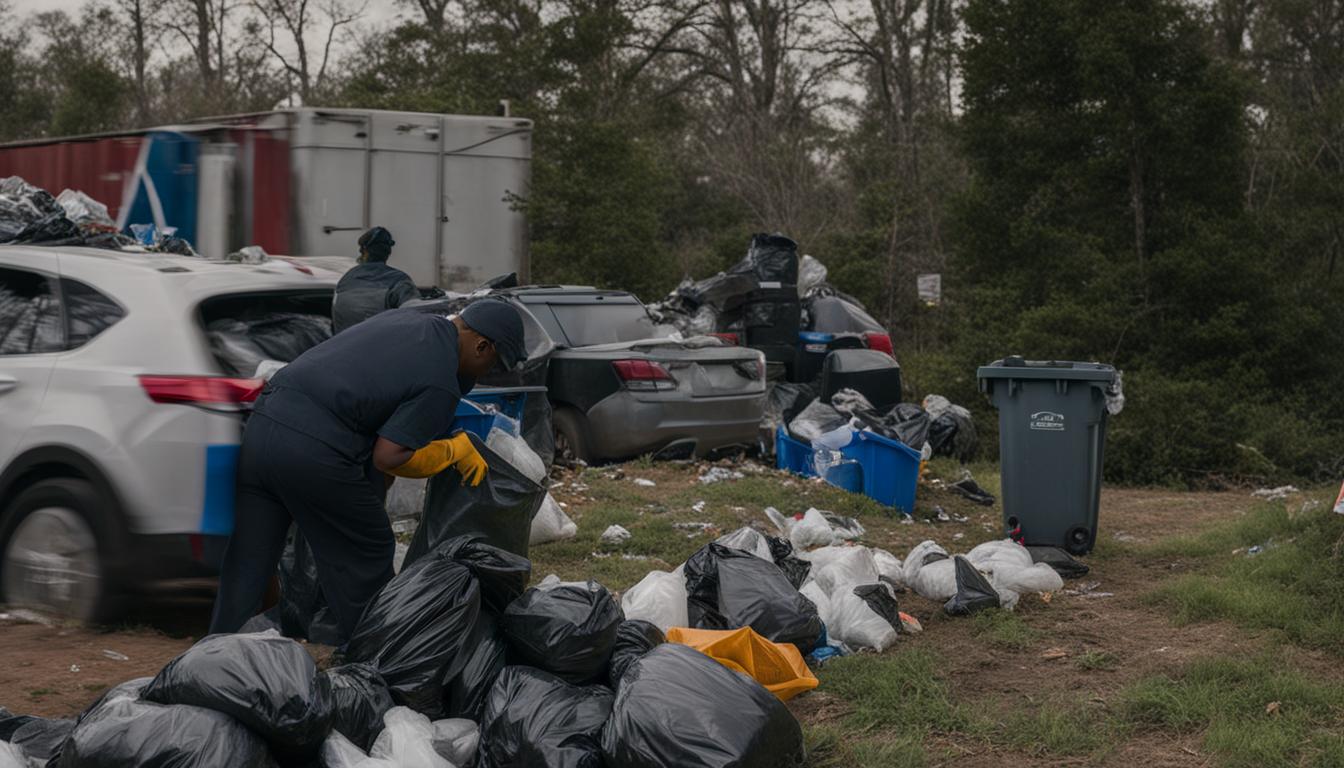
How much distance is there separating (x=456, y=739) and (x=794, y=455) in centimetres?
655

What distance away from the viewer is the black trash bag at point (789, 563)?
18.9 feet

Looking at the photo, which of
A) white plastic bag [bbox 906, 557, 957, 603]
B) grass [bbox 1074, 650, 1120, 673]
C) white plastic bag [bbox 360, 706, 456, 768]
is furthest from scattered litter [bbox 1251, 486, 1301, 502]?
white plastic bag [bbox 360, 706, 456, 768]

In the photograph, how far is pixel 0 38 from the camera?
3419 centimetres

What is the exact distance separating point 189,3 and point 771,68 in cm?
1607

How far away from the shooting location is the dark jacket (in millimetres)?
7062

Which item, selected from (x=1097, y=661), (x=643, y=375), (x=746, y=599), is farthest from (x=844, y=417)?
(x=746, y=599)

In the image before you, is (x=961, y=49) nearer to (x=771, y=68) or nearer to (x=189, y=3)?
(x=771, y=68)

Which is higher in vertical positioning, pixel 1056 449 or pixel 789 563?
pixel 1056 449

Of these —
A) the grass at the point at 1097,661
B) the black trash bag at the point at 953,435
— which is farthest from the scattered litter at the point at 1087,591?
the black trash bag at the point at 953,435

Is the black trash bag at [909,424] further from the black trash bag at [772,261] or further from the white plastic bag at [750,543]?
the white plastic bag at [750,543]

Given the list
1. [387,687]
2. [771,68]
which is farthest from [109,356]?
[771,68]

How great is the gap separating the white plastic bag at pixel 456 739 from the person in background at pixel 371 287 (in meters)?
3.23

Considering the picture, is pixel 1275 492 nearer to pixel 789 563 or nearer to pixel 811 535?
pixel 811 535

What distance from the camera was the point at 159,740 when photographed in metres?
3.27
